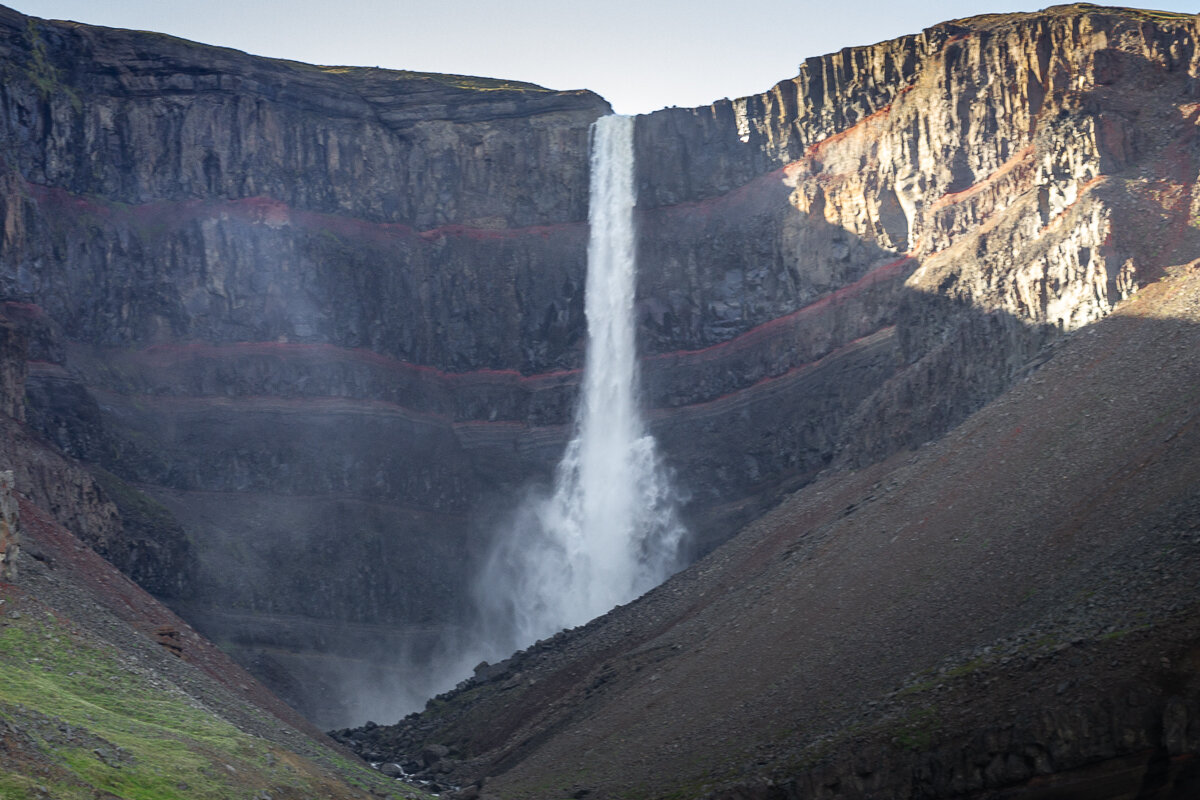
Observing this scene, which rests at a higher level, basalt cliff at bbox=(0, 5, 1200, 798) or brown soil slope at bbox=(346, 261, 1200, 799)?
basalt cliff at bbox=(0, 5, 1200, 798)

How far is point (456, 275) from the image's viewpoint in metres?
84.1

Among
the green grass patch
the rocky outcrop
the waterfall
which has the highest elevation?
the waterfall

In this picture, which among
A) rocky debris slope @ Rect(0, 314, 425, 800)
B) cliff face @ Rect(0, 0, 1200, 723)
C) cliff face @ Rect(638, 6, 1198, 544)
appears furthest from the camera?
cliff face @ Rect(0, 0, 1200, 723)

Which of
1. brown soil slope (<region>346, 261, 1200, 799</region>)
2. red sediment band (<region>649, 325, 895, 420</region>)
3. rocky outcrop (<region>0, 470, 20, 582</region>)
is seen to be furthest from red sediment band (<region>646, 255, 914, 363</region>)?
rocky outcrop (<region>0, 470, 20, 582</region>)

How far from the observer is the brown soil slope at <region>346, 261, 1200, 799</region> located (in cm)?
3353

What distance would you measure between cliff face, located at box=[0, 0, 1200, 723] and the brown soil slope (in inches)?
300

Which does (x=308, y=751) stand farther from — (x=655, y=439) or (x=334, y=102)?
(x=334, y=102)

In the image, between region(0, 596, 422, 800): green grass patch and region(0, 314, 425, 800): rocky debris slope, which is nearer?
region(0, 596, 422, 800): green grass patch

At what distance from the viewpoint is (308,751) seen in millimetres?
42906

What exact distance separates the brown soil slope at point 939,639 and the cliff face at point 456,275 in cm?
761

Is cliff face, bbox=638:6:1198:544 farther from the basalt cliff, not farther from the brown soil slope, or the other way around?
the brown soil slope

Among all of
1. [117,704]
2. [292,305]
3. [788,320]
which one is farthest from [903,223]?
[117,704]

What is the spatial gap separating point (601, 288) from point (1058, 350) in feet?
111

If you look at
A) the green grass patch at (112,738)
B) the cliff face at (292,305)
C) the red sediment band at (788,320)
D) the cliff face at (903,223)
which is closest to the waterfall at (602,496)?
the cliff face at (292,305)
